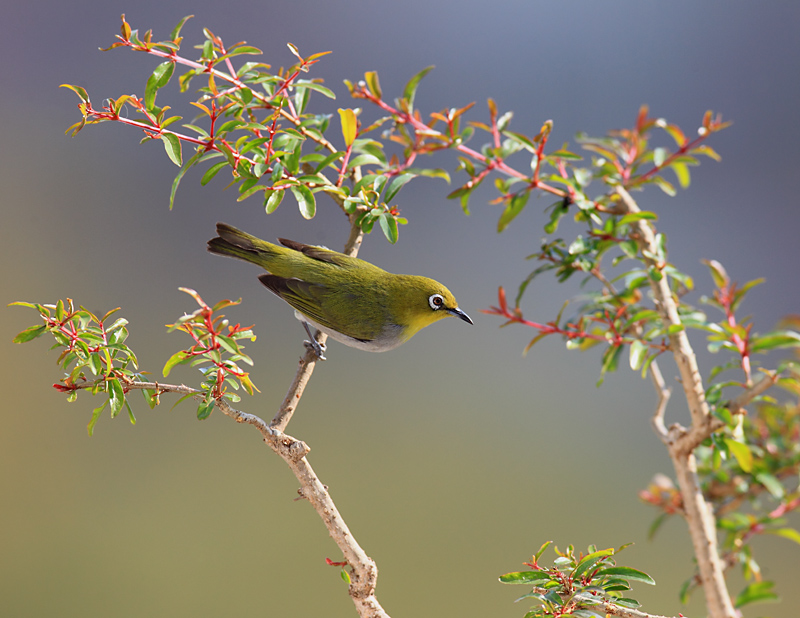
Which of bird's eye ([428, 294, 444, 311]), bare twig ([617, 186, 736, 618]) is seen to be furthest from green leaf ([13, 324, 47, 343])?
bare twig ([617, 186, 736, 618])

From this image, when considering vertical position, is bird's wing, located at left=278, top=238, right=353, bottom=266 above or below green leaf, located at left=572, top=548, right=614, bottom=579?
above

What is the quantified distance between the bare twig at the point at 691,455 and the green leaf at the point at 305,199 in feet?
1.79

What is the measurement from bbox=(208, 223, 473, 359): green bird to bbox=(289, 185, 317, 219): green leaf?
169mm

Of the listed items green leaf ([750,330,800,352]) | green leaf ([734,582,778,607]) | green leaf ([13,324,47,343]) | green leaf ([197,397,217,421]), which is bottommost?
green leaf ([734,582,778,607])

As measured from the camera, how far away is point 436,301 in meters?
1.01

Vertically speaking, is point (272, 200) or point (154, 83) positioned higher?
point (154, 83)

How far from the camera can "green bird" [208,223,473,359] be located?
1019 mm

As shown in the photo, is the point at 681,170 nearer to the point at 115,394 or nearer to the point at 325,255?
the point at 325,255

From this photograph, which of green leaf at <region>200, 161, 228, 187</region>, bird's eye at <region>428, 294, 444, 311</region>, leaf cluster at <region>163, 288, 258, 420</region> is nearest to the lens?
leaf cluster at <region>163, 288, 258, 420</region>

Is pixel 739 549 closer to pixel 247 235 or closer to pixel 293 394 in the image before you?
pixel 293 394

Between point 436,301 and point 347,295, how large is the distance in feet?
0.49

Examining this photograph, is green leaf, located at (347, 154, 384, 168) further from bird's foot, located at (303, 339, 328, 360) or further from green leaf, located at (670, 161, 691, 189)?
green leaf, located at (670, 161, 691, 189)

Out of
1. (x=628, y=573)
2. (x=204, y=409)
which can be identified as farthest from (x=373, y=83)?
(x=628, y=573)

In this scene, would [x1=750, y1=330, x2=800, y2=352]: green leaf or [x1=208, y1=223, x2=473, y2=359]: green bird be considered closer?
[x1=750, y1=330, x2=800, y2=352]: green leaf
